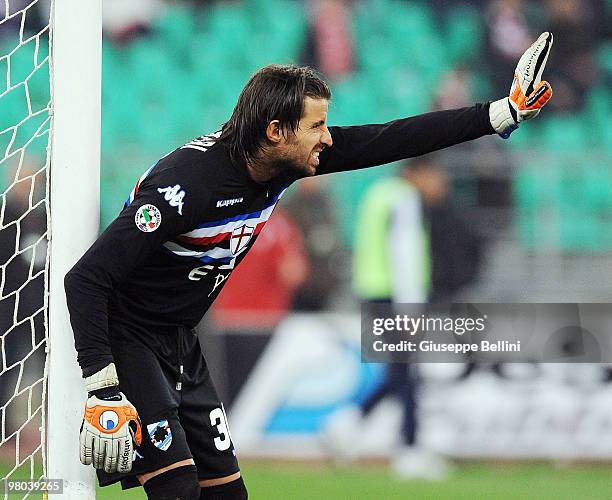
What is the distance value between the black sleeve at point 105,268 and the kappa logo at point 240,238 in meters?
0.29

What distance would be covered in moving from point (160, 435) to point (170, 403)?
0.10 m

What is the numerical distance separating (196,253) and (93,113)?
588 millimetres

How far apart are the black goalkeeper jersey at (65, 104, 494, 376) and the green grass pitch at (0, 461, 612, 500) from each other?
3.28 metres

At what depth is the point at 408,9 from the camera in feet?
33.9

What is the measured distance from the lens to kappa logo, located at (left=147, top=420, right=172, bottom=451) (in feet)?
10.6

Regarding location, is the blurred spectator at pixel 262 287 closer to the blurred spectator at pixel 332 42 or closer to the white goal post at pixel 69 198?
the blurred spectator at pixel 332 42

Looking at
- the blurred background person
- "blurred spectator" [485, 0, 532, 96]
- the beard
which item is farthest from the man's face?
"blurred spectator" [485, 0, 532, 96]

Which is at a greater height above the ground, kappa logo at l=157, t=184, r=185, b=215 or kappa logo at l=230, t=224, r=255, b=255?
kappa logo at l=157, t=184, r=185, b=215

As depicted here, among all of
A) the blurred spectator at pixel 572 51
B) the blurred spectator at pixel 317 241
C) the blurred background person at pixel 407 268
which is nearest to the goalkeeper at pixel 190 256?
the blurred background person at pixel 407 268

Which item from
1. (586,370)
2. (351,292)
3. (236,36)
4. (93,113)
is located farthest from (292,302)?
(93,113)

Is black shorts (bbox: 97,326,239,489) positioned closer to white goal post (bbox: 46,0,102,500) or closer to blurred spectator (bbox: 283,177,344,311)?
white goal post (bbox: 46,0,102,500)

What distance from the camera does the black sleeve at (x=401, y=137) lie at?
3529mm

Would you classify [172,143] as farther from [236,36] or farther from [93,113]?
[93,113]

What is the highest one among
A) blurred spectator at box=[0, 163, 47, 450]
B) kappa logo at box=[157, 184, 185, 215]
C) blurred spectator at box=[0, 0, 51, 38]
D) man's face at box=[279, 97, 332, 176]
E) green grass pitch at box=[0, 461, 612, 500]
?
blurred spectator at box=[0, 0, 51, 38]
